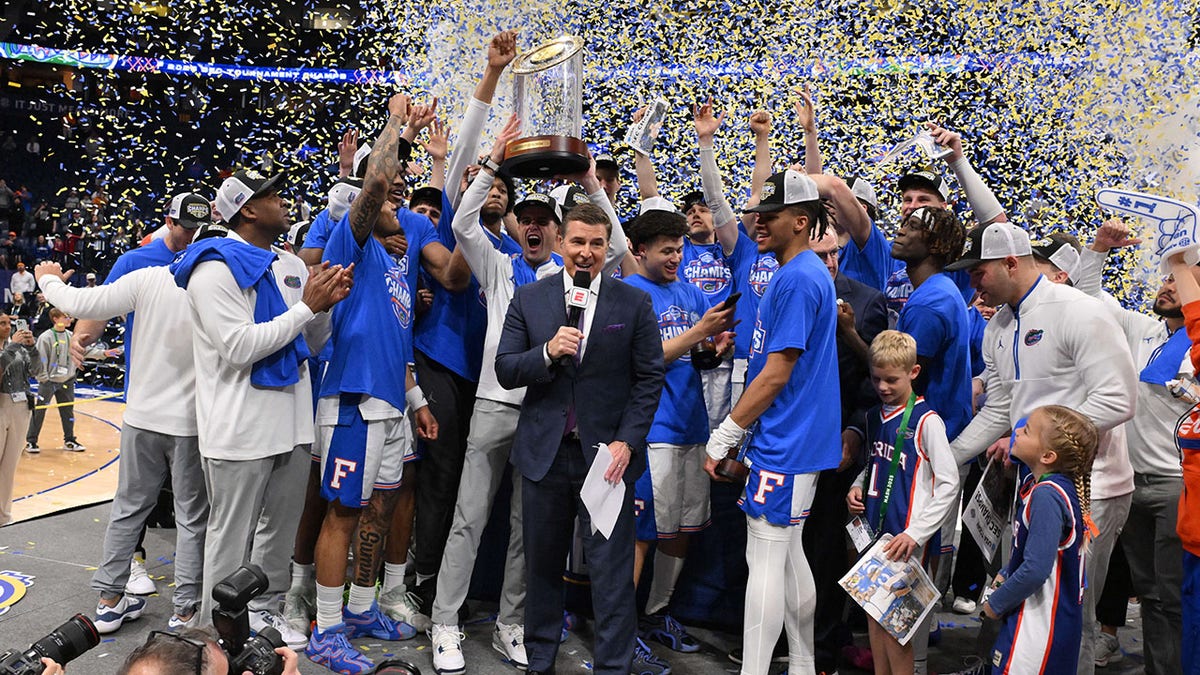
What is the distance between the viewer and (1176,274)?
328 cm

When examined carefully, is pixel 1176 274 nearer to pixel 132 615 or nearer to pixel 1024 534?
pixel 1024 534

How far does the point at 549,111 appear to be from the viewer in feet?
17.2

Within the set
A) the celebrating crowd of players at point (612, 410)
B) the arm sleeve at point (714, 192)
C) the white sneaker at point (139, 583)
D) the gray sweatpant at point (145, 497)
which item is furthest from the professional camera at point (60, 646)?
the arm sleeve at point (714, 192)

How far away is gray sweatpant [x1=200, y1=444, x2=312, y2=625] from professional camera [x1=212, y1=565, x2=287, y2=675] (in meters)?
1.60

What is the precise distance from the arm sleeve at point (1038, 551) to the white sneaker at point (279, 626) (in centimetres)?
308

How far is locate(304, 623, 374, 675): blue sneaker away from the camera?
4.19 metres

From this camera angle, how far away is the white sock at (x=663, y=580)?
468cm

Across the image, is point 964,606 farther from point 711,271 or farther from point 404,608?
point 404,608

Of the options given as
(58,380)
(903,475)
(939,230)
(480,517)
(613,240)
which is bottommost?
(58,380)

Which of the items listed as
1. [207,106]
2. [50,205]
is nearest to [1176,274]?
[207,106]

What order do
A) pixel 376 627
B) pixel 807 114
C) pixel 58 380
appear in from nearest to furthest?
pixel 376 627, pixel 807 114, pixel 58 380

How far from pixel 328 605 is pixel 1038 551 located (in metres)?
2.97

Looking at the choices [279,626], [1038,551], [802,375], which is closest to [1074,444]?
[1038,551]

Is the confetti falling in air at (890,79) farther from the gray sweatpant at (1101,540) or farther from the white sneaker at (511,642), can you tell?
the white sneaker at (511,642)
